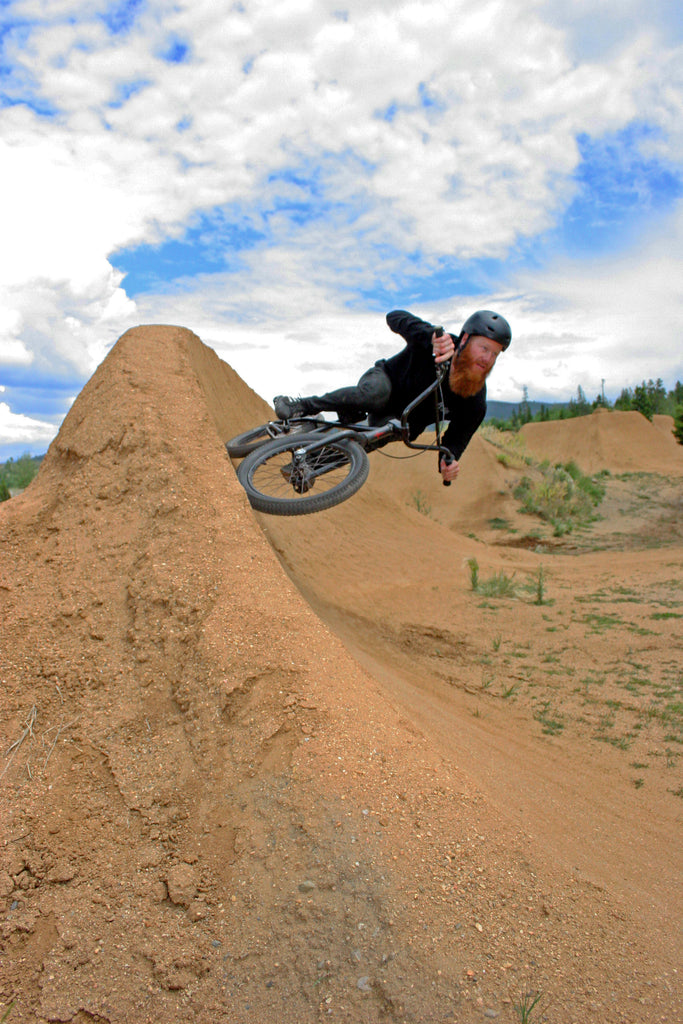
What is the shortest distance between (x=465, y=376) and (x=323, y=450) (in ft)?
4.83

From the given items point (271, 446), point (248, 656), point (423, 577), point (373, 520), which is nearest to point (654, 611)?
point (423, 577)

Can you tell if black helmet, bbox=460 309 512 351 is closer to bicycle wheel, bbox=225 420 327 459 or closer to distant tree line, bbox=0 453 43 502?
bicycle wheel, bbox=225 420 327 459

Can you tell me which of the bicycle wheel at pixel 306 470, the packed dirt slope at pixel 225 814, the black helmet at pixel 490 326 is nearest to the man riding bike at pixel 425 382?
the black helmet at pixel 490 326

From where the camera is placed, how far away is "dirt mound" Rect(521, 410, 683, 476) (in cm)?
3444

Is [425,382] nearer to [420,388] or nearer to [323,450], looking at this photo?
→ [420,388]

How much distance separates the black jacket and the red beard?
0.11 metres

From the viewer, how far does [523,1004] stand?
264 cm

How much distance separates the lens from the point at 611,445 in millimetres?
36469

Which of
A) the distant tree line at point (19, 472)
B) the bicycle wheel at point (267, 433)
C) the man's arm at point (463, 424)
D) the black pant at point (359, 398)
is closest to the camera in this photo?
the man's arm at point (463, 424)

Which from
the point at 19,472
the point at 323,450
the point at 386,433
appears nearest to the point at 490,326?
the point at 386,433

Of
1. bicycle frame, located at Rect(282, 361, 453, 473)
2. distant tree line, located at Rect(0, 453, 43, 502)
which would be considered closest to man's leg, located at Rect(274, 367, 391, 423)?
bicycle frame, located at Rect(282, 361, 453, 473)

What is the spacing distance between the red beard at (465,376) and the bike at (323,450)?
0.09m

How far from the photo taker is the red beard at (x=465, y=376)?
543cm

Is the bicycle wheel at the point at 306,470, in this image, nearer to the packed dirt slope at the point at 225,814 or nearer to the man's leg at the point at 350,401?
the man's leg at the point at 350,401
